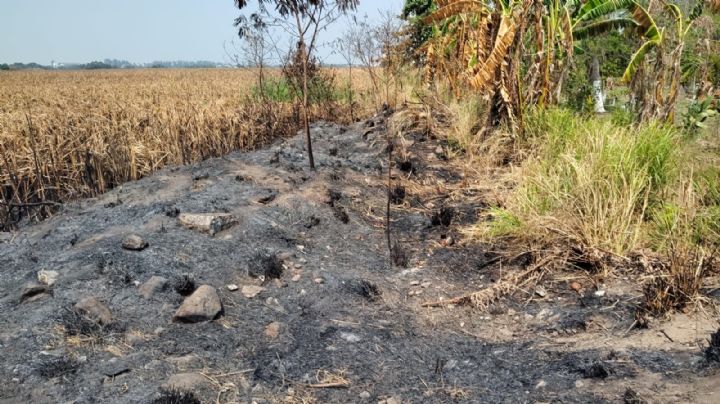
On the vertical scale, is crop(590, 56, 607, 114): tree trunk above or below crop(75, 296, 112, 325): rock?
above

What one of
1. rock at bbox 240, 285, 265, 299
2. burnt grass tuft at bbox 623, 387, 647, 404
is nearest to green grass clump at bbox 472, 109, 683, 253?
Result: burnt grass tuft at bbox 623, 387, 647, 404

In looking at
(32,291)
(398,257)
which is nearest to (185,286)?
(32,291)

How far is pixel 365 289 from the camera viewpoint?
14.4ft

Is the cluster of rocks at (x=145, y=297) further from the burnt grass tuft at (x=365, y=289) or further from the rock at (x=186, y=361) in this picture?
the burnt grass tuft at (x=365, y=289)

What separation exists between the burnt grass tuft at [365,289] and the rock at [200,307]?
3.44ft

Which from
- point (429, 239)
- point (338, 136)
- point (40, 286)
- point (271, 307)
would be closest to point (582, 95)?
point (338, 136)

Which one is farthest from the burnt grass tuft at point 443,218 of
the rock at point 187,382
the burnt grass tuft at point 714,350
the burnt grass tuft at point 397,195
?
the rock at point 187,382

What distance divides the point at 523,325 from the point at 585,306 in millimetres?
475

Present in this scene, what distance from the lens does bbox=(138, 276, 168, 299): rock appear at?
4.11 metres

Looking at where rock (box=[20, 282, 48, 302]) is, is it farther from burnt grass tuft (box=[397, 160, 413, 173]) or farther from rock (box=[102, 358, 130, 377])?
burnt grass tuft (box=[397, 160, 413, 173])

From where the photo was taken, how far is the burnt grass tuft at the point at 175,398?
2922 mm

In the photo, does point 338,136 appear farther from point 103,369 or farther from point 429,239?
point 103,369

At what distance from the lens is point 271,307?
4219 millimetres

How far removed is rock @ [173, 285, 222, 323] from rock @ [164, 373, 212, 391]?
24.8 inches
